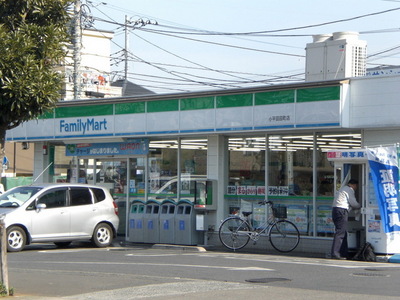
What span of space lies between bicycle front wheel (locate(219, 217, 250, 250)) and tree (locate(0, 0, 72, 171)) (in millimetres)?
9055

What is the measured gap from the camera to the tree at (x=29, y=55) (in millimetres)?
9938

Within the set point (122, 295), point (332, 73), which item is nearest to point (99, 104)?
point (332, 73)

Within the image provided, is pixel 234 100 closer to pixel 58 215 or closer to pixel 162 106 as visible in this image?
pixel 162 106

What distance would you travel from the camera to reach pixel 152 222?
20.0 metres

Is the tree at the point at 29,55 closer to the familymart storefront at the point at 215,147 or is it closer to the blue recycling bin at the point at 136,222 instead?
the familymart storefront at the point at 215,147

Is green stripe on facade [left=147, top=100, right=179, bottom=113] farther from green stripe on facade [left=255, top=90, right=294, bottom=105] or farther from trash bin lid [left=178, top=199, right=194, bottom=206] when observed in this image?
green stripe on facade [left=255, top=90, right=294, bottom=105]

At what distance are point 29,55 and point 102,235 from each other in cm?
1029

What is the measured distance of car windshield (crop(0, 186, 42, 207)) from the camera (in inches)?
728

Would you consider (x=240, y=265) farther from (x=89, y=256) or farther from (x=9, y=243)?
(x=9, y=243)

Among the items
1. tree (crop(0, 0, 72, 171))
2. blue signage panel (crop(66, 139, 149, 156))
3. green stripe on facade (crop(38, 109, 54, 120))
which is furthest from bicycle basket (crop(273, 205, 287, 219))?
tree (crop(0, 0, 72, 171))

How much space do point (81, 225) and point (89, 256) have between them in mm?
2313

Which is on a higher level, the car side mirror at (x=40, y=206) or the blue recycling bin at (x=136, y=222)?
the car side mirror at (x=40, y=206)

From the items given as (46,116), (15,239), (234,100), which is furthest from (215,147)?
(15,239)

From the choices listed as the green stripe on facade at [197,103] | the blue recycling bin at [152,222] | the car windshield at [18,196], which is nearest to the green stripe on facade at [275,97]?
the green stripe on facade at [197,103]
